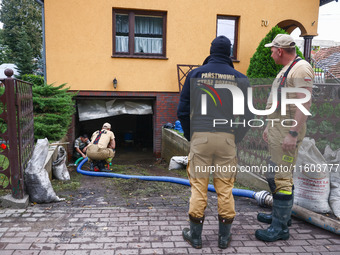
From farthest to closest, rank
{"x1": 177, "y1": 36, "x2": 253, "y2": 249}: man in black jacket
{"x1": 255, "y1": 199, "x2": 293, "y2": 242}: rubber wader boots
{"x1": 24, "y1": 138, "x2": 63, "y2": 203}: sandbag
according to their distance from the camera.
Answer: {"x1": 24, "y1": 138, "x2": 63, "y2": 203}: sandbag
{"x1": 255, "y1": 199, "x2": 293, "y2": 242}: rubber wader boots
{"x1": 177, "y1": 36, "x2": 253, "y2": 249}: man in black jacket

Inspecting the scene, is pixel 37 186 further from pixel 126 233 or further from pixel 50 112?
pixel 50 112

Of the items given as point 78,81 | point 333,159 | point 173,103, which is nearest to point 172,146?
point 173,103

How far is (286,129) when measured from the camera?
3.16 meters

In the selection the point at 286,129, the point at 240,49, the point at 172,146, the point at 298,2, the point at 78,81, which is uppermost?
the point at 298,2

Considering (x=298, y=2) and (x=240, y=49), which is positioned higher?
(x=298, y=2)

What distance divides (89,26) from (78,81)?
6.14 feet

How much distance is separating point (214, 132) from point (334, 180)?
190cm

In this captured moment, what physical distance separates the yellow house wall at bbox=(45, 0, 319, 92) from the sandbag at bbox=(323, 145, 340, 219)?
7457 millimetres

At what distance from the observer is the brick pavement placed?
2971 mm

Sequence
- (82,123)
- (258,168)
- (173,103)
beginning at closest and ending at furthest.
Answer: (258,168)
(173,103)
(82,123)

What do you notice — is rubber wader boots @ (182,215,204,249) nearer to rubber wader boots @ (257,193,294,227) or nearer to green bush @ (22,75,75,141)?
rubber wader boots @ (257,193,294,227)

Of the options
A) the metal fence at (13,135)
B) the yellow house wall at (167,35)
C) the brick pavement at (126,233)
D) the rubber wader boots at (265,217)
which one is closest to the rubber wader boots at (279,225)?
the brick pavement at (126,233)

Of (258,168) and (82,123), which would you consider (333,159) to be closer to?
(258,168)

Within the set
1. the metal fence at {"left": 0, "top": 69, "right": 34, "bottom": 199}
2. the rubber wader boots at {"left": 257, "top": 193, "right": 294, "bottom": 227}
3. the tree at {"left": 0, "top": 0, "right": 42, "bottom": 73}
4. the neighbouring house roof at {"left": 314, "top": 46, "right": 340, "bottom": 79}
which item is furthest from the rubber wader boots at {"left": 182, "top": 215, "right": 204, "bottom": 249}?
the tree at {"left": 0, "top": 0, "right": 42, "bottom": 73}
